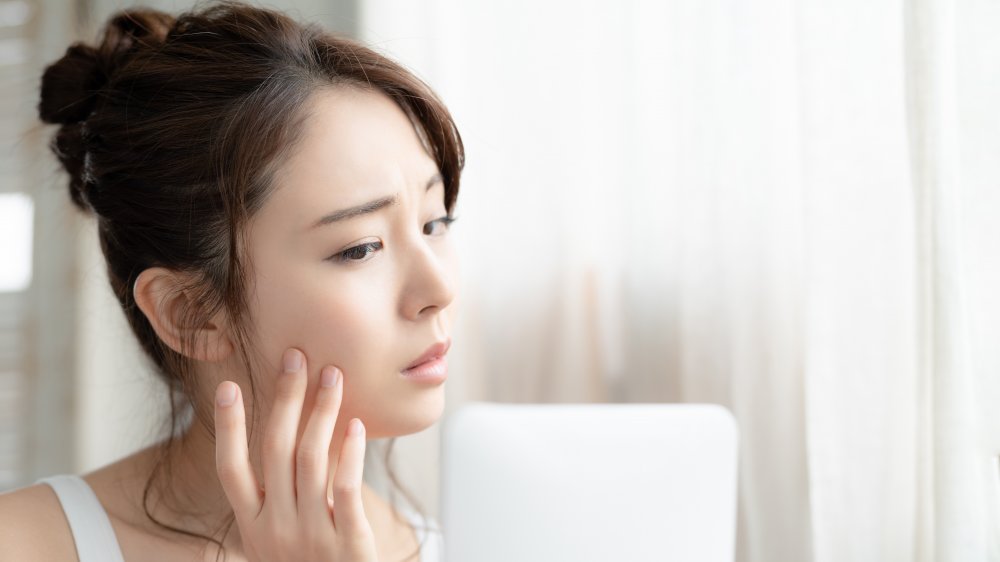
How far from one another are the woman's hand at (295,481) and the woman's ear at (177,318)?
11cm

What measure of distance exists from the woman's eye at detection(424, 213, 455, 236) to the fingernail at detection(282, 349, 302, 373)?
8.6 inches

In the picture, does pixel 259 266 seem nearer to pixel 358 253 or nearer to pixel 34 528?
pixel 358 253

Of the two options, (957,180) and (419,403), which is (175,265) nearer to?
(419,403)

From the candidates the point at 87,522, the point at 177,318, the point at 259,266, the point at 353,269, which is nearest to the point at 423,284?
the point at 353,269

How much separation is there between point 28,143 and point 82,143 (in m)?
0.89

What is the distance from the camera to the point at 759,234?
121 centimetres

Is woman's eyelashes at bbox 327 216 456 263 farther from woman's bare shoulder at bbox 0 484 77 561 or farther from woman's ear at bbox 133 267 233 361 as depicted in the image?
woman's bare shoulder at bbox 0 484 77 561

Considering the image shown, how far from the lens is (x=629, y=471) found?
93 cm

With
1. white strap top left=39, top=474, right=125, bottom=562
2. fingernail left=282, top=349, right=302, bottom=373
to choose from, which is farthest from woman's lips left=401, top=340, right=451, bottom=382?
white strap top left=39, top=474, right=125, bottom=562

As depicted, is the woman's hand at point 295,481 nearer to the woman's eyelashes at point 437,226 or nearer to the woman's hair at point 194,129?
the woman's hair at point 194,129

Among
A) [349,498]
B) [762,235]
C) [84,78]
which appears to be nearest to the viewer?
[349,498]

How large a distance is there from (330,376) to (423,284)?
14 centimetres

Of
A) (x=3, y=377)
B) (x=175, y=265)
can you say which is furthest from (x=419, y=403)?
(x=3, y=377)

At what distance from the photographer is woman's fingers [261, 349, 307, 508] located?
0.86m
